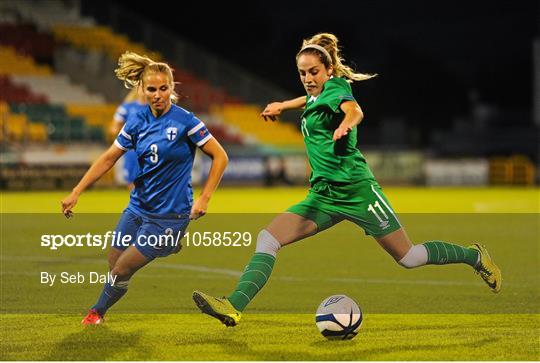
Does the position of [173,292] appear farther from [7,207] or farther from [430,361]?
[7,207]

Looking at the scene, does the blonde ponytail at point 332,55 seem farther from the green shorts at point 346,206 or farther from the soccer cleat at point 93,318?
the soccer cleat at point 93,318

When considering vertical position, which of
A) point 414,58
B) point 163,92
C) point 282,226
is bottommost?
point 282,226

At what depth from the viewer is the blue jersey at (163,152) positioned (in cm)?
759

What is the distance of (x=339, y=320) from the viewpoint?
288 inches

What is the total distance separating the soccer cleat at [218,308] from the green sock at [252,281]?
94 mm

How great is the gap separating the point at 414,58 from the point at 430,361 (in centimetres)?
7021

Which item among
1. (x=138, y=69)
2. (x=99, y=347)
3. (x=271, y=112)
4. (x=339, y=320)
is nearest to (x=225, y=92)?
(x=271, y=112)

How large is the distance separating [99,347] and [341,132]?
2.22m

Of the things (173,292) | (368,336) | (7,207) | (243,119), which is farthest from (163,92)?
(243,119)

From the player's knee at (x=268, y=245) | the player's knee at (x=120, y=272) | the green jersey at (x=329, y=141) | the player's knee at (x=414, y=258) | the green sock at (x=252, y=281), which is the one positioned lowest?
the player's knee at (x=120, y=272)

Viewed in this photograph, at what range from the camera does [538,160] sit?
157 ft

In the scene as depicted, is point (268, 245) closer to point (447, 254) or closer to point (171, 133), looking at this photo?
point (171, 133)

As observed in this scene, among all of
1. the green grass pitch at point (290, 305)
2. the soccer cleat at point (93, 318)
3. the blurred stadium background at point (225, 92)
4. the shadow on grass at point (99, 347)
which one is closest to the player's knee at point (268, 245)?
the green grass pitch at point (290, 305)

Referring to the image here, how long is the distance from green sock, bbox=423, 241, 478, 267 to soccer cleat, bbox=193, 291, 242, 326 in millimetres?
1860
